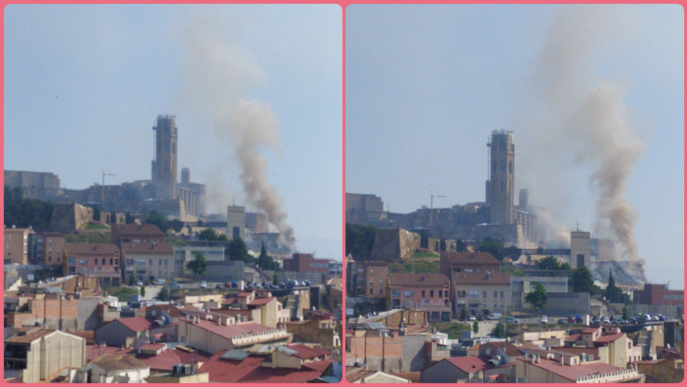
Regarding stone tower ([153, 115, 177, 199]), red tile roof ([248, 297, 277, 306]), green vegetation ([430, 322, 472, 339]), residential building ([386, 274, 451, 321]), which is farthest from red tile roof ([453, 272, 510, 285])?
stone tower ([153, 115, 177, 199])

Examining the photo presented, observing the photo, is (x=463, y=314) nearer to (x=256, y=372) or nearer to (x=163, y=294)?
(x=163, y=294)

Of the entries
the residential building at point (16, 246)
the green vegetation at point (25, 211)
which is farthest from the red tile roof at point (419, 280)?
the green vegetation at point (25, 211)

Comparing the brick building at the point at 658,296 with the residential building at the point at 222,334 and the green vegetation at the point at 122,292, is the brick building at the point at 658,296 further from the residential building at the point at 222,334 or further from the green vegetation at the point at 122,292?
the green vegetation at the point at 122,292

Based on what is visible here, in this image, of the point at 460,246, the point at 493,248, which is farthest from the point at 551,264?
the point at 460,246

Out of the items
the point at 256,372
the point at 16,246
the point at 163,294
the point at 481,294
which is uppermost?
the point at 16,246

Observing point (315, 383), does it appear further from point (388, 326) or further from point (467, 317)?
point (467, 317)

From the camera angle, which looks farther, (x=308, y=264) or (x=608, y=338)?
(x=308, y=264)

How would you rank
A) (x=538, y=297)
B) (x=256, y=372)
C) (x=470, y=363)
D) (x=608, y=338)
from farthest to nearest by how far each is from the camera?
(x=538, y=297)
(x=608, y=338)
(x=470, y=363)
(x=256, y=372)

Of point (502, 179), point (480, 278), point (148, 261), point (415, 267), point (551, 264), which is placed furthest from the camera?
point (502, 179)

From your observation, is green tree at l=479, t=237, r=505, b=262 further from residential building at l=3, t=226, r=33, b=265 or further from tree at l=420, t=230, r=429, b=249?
residential building at l=3, t=226, r=33, b=265
